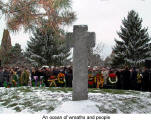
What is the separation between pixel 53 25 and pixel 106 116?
5.45m

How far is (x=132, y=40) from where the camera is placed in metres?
28.2

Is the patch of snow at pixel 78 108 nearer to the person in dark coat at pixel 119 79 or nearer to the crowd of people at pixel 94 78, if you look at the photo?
the crowd of people at pixel 94 78

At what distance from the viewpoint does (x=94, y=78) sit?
1217cm

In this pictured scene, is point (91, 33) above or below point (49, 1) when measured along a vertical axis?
below

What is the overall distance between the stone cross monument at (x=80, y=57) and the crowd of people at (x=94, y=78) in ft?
17.7

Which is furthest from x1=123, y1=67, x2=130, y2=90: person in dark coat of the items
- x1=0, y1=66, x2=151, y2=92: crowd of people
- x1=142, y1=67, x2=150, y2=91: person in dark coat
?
x1=142, y1=67, x2=150, y2=91: person in dark coat

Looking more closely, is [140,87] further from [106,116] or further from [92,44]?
[106,116]

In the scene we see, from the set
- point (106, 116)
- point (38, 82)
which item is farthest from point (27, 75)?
point (106, 116)

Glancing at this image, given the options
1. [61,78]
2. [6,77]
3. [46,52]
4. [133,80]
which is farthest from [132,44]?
[6,77]

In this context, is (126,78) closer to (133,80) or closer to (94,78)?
(133,80)

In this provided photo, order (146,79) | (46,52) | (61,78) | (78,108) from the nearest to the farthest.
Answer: (78,108) → (146,79) → (61,78) → (46,52)

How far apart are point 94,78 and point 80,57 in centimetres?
561

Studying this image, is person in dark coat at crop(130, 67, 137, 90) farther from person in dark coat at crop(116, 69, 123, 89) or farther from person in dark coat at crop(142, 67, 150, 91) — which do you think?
person in dark coat at crop(116, 69, 123, 89)

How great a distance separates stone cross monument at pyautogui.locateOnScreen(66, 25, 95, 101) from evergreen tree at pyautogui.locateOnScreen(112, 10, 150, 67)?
69.4 ft
